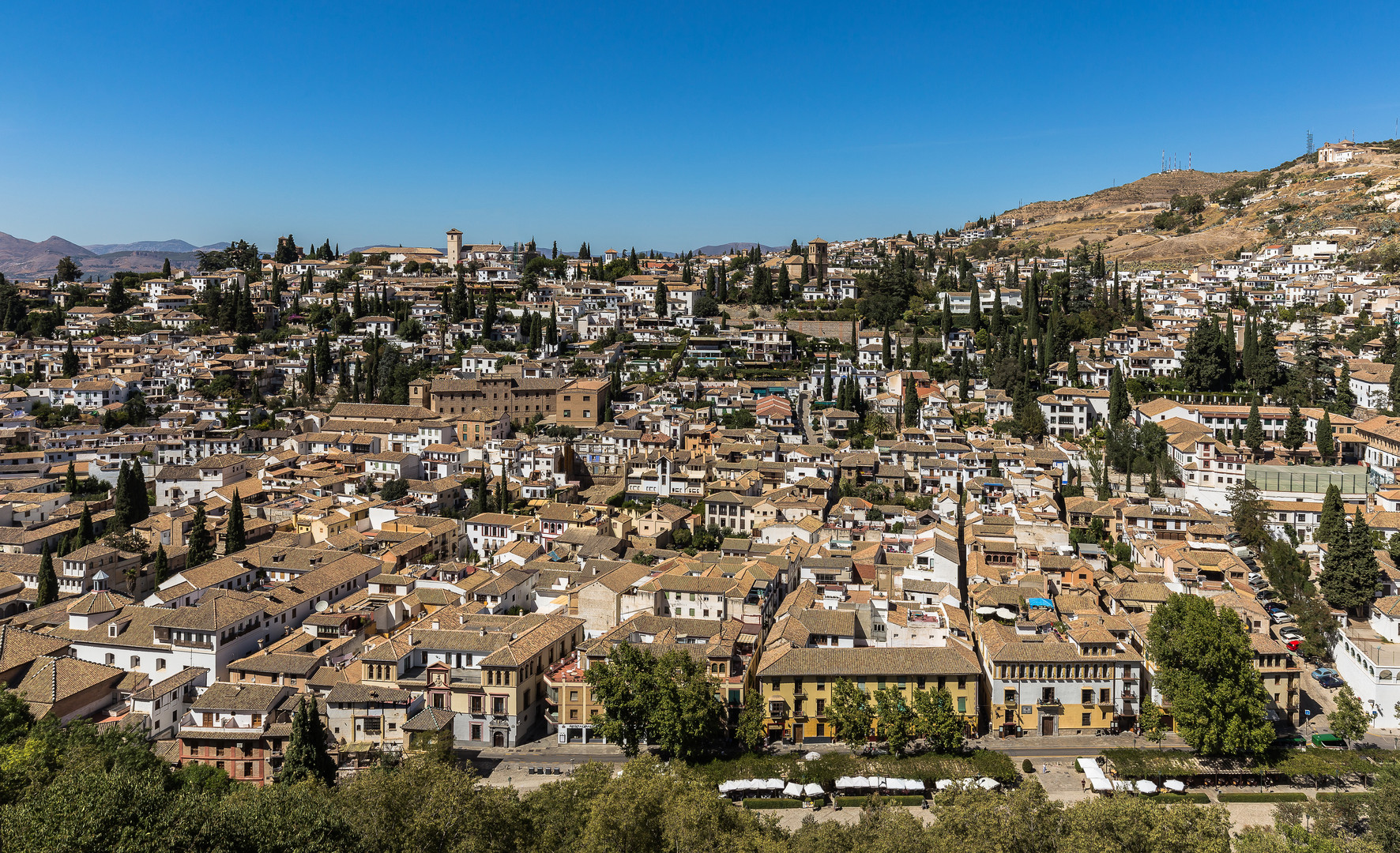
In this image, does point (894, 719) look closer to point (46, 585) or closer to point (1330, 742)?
point (1330, 742)

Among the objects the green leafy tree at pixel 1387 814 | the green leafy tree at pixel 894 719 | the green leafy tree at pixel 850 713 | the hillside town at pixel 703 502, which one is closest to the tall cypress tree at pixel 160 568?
the hillside town at pixel 703 502

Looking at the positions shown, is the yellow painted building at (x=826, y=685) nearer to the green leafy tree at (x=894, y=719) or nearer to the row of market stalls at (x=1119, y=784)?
the green leafy tree at (x=894, y=719)

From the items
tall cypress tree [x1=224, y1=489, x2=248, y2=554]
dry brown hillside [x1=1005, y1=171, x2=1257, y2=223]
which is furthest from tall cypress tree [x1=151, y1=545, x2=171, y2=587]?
dry brown hillside [x1=1005, y1=171, x2=1257, y2=223]

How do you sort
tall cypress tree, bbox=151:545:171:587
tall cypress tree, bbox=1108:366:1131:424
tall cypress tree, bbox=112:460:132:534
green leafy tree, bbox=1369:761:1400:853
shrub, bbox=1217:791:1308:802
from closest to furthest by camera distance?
green leafy tree, bbox=1369:761:1400:853
shrub, bbox=1217:791:1308:802
tall cypress tree, bbox=151:545:171:587
tall cypress tree, bbox=112:460:132:534
tall cypress tree, bbox=1108:366:1131:424

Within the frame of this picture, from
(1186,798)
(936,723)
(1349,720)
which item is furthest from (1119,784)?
(1349,720)

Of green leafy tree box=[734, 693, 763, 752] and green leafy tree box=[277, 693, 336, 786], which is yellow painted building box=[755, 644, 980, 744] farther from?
green leafy tree box=[277, 693, 336, 786]
